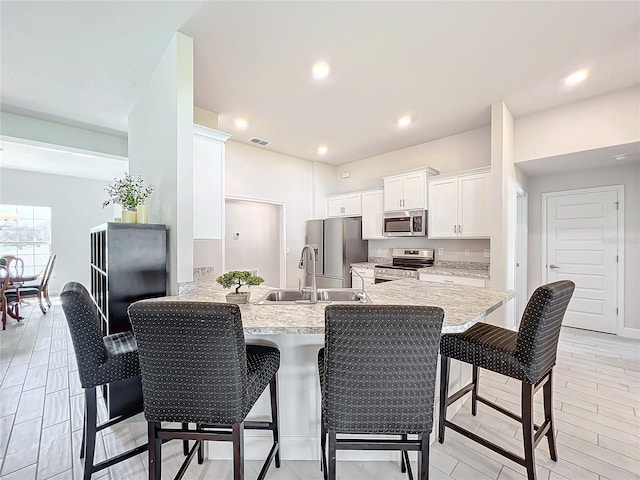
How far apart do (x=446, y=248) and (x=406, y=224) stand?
744 mm

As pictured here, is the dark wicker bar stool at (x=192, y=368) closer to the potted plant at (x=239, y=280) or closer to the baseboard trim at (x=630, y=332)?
the potted plant at (x=239, y=280)

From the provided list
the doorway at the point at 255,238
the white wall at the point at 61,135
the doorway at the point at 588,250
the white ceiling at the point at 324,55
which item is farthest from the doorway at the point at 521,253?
the white wall at the point at 61,135

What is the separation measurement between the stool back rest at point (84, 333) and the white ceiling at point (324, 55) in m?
1.93

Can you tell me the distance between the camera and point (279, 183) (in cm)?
540

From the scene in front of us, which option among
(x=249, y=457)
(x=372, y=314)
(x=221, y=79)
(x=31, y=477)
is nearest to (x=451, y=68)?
(x=221, y=79)

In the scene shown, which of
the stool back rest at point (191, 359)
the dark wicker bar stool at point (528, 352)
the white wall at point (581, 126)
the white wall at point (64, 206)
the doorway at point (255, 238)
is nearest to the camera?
the stool back rest at point (191, 359)

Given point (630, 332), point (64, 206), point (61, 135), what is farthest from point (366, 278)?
point (64, 206)

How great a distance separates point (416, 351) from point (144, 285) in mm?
2003

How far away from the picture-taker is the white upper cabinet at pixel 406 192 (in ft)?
14.9

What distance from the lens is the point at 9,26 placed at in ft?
7.04

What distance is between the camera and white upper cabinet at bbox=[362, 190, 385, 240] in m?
5.20

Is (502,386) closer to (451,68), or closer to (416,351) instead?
(416,351)

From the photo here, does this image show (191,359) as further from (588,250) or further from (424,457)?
(588,250)

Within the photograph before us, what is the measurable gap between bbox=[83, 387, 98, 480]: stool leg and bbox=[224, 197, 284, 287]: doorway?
11.6ft
